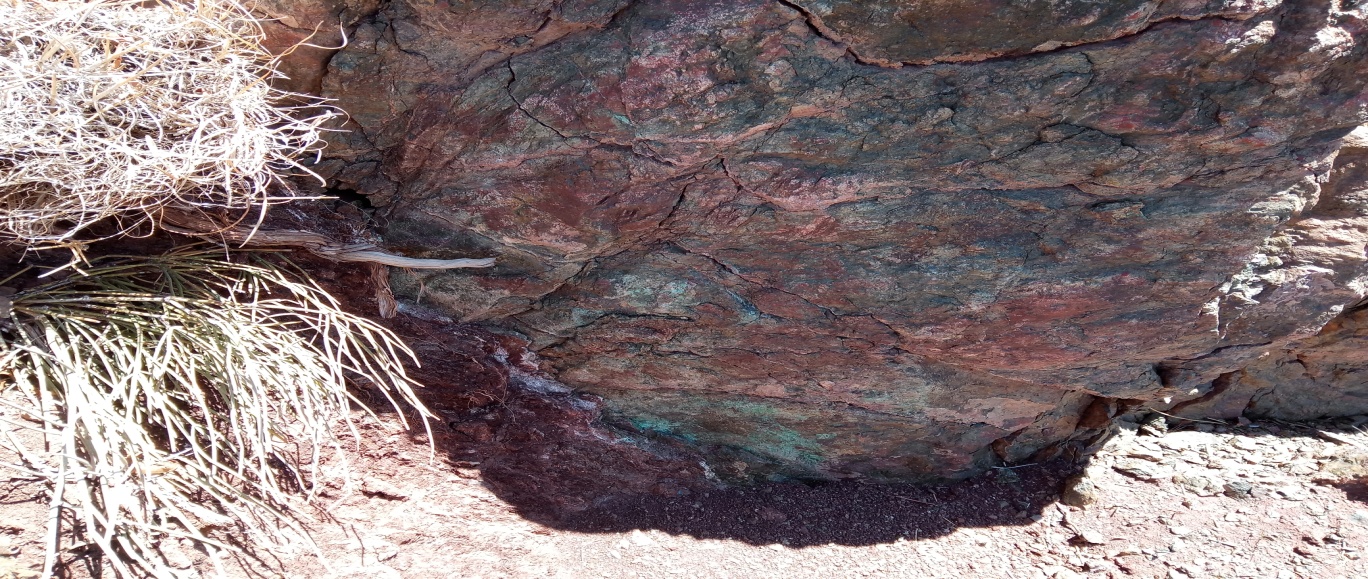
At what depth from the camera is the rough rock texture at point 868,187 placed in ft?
6.89

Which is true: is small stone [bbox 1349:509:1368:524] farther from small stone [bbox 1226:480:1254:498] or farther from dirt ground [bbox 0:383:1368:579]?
small stone [bbox 1226:480:1254:498]

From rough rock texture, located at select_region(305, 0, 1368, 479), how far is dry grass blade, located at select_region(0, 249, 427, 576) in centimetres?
60

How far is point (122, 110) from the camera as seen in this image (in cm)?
209

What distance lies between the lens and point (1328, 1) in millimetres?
1960

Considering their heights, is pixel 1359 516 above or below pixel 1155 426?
below

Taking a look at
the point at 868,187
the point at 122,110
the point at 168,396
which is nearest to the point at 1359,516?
the point at 868,187

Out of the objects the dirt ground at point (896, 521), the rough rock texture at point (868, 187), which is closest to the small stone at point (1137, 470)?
the dirt ground at point (896, 521)

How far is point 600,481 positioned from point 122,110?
6.06 feet

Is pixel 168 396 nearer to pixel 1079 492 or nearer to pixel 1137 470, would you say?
pixel 1079 492

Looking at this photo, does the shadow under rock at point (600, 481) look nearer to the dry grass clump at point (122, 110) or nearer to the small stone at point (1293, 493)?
the dry grass clump at point (122, 110)

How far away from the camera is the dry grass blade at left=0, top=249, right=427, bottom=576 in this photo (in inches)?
71.6

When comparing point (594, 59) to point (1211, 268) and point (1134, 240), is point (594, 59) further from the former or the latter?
point (1211, 268)

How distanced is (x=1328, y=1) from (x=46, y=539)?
3.30 metres

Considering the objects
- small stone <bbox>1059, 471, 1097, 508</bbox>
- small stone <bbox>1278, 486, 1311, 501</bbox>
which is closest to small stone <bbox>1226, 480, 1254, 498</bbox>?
small stone <bbox>1278, 486, 1311, 501</bbox>
